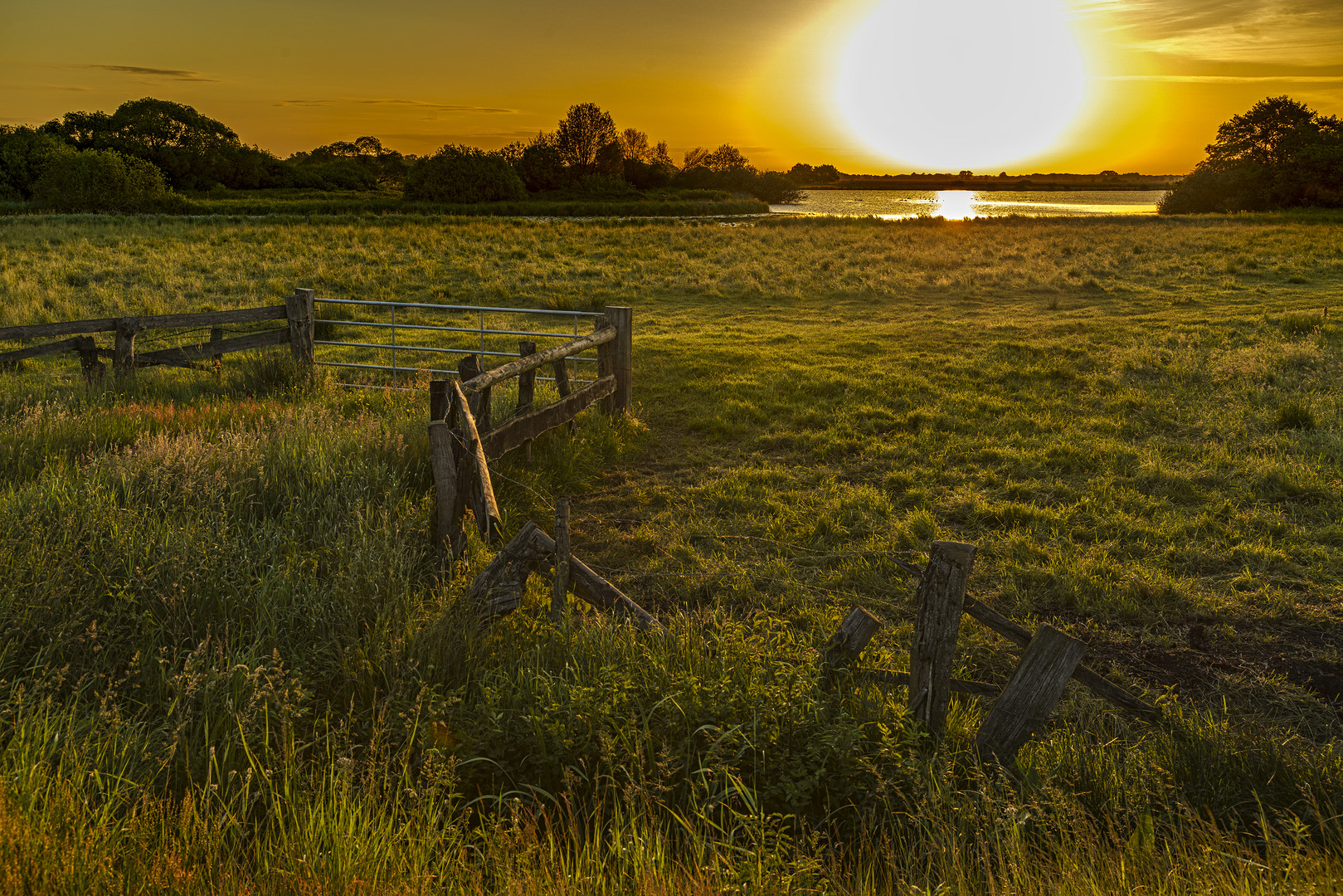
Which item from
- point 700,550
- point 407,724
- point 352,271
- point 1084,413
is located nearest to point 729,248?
point 352,271

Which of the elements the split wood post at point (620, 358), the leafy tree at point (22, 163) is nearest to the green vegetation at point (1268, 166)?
the split wood post at point (620, 358)

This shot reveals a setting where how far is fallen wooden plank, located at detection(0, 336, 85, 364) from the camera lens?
412 inches

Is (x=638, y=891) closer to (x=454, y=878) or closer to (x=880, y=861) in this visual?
(x=454, y=878)

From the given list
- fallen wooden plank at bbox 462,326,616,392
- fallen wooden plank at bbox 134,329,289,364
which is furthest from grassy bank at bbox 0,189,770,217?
fallen wooden plank at bbox 462,326,616,392

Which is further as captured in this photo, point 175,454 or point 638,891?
point 175,454

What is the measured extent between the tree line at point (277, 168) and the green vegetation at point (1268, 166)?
61.1m

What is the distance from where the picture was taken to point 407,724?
339 centimetres

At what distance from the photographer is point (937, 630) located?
3.34m

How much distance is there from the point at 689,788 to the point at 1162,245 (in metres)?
41.5

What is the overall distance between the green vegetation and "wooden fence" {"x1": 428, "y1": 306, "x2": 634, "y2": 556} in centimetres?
7985

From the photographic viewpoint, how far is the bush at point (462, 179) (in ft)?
282

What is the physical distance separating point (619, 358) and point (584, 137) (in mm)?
118542

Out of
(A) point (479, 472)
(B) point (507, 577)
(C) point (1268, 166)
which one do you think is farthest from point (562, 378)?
(C) point (1268, 166)

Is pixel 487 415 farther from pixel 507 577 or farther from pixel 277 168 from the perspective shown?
pixel 277 168
